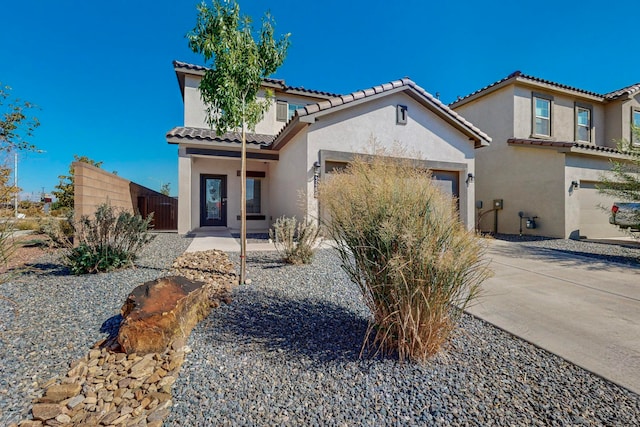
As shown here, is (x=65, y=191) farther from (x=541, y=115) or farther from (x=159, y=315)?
(x=541, y=115)

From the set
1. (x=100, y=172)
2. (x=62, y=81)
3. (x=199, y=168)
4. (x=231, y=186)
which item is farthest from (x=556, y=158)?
(x=62, y=81)

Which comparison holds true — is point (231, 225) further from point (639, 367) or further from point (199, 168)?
point (639, 367)

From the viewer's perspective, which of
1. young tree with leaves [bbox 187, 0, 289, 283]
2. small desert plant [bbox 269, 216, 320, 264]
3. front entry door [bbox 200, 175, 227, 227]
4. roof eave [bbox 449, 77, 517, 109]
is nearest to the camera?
young tree with leaves [bbox 187, 0, 289, 283]

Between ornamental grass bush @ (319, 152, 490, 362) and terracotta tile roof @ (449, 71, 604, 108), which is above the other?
terracotta tile roof @ (449, 71, 604, 108)

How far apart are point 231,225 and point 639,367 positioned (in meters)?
12.4

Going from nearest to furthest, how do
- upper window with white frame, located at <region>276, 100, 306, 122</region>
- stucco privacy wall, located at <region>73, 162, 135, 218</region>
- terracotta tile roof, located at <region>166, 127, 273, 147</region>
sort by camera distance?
stucco privacy wall, located at <region>73, 162, 135, 218</region>
terracotta tile roof, located at <region>166, 127, 273, 147</region>
upper window with white frame, located at <region>276, 100, 306, 122</region>

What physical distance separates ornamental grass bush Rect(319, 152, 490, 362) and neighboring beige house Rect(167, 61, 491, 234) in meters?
4.90

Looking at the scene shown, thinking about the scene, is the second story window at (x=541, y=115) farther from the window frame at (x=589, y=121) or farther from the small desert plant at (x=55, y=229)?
the small desert plant at (x=55, y=229)

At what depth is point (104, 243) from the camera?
5293mm

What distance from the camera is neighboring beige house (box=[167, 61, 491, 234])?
29.2 feet

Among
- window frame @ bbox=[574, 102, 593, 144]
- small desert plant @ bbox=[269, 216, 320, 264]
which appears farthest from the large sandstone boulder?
window frame @ bbox=[574, 102, 593, 144]

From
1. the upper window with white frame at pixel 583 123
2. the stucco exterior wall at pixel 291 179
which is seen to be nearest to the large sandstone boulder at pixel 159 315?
the stucco exterior wall at pixel 291 179

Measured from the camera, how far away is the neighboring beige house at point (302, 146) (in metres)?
8.91

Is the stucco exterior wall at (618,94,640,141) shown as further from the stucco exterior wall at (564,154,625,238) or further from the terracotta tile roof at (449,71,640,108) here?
the stucco exterior wall at (564,154,625,238)
